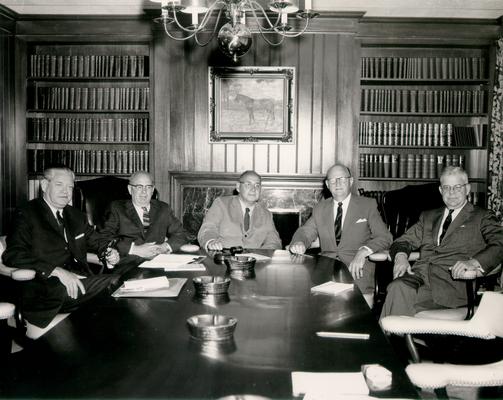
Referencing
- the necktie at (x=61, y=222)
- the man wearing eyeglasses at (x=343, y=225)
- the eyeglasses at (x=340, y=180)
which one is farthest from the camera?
the eyeglasses at (x=340, y=180)

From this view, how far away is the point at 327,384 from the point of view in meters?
1.21

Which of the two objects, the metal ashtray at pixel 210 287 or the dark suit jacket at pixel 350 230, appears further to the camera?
the dark suit jacket at pixel 350 230

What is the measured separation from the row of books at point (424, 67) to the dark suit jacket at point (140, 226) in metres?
2.62

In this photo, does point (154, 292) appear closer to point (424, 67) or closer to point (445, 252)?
point (445, 252)

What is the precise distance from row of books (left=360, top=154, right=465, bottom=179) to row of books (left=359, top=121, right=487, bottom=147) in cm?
13

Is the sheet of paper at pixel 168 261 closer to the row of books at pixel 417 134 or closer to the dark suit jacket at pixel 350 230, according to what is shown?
the dark suit jacket at pixel 350 230

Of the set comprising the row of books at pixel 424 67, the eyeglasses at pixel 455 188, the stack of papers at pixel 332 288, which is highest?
the row of books at pixel 424 67

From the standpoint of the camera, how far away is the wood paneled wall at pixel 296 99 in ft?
16.5

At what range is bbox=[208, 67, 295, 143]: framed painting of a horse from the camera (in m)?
5.08

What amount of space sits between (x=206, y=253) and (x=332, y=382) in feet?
6.29

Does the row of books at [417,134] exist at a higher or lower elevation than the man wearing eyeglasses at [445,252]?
higher

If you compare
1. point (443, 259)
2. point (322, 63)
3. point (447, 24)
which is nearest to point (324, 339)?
point (443, 259)

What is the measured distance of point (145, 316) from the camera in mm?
1709

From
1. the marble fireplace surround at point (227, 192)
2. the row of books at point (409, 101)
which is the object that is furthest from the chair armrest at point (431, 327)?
the row of books at point (409, 101)
